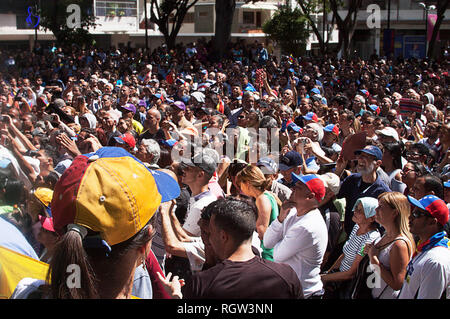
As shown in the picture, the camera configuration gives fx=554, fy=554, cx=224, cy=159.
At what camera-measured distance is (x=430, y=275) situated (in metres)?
3.14

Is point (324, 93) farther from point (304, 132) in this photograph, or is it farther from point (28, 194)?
point (28, 194)

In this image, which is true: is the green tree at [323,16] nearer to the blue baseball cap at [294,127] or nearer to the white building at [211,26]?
the white building at [211,26]

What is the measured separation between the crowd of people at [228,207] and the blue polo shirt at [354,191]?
0.6 inches

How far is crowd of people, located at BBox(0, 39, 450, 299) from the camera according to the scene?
1.83m

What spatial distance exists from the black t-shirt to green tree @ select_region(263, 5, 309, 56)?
32804 mm

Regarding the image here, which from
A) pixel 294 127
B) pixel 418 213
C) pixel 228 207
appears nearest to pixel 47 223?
pixel 228 207

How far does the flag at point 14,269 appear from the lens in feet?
6.12

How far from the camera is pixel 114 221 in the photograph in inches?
70.3

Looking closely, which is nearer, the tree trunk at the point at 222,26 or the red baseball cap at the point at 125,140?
the red baseball cap at the point at 125,140

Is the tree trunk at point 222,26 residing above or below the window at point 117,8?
below

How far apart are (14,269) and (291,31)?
34.0 m

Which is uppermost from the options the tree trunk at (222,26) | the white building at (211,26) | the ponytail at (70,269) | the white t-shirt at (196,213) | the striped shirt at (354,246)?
the white building at (211,26)

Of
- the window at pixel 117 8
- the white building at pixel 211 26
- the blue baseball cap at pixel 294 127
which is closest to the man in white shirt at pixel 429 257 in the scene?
the blue baseball cap at pixel 294 127

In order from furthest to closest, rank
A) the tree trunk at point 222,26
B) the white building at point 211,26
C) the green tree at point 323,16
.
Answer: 1. the white building at point 211,26
2. the green tree at point 323,16
3. the tree trunk at point 222,26
